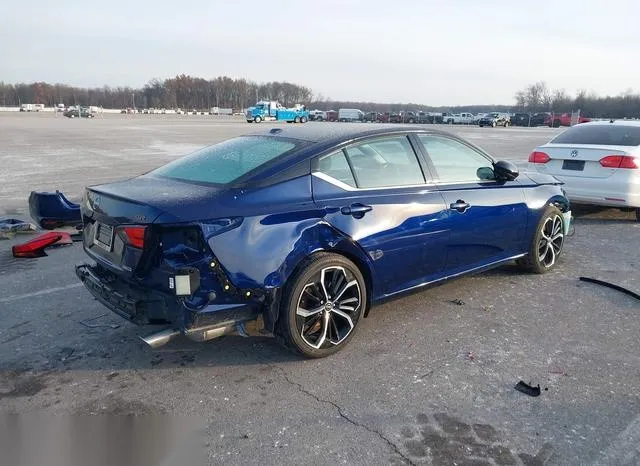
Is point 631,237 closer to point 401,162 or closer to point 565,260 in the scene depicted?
point 565,260

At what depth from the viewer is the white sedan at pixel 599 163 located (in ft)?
25.6

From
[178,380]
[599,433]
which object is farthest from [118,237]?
[599,433]

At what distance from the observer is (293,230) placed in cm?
358

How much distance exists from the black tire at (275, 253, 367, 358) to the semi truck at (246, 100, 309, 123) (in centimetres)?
6015

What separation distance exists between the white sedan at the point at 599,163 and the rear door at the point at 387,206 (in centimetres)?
466

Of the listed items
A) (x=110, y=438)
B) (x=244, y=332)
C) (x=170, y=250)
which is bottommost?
(x=110, y=438)

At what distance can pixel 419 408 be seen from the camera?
3242mm

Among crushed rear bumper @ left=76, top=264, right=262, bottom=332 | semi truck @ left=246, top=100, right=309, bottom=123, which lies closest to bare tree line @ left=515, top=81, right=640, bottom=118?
semi truck @ left=246, top=100, right=309, bottom=123

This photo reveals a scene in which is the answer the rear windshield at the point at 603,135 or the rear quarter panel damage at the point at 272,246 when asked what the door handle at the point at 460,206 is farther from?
the rear windshield at the point at 603,135

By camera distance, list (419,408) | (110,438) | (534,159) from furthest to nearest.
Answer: (534,159), (419,408), (110,438)

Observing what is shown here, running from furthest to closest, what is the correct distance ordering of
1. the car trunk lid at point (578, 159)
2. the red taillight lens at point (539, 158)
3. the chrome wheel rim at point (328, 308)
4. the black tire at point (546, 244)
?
the red taillight lens at point (539, 158) → the car trunk lid at point (578, 159) → the black tire at point (546, 244) → the chrome wheel rim at point (328, 308)

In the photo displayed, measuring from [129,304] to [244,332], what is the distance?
77 centimetres

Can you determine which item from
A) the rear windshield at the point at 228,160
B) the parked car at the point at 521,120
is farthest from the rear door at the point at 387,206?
the parked car at the point at 521,120

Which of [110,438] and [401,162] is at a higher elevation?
[401,162]
